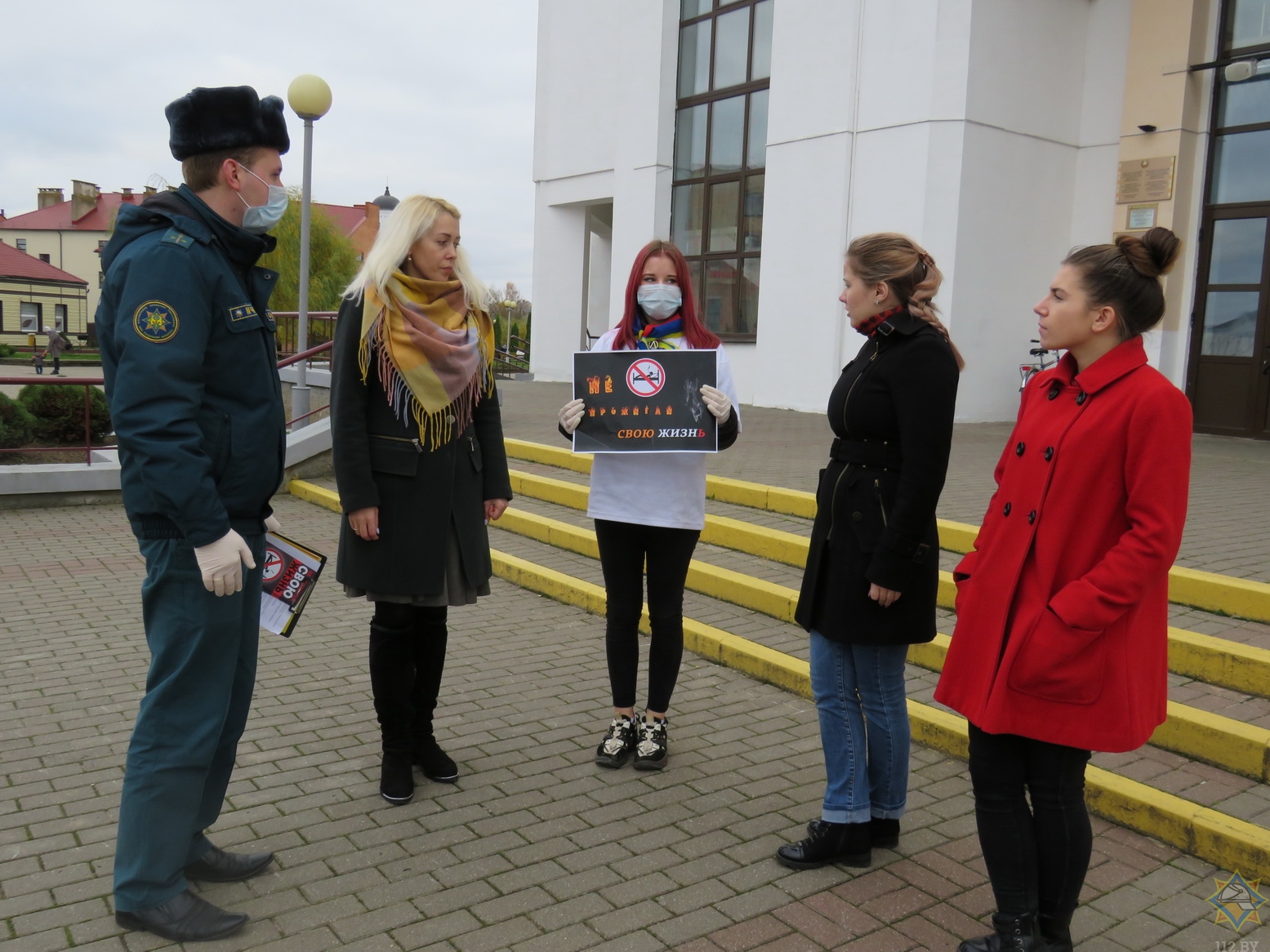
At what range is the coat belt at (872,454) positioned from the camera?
3.10 m

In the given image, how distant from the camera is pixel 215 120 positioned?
110 inches

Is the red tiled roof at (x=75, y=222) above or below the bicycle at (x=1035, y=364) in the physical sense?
above

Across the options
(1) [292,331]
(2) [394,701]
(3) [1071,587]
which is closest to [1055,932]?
(3) [1071,587]

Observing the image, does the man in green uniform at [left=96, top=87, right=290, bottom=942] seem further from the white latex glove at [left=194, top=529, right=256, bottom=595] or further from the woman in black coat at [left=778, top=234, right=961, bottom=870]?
the woman in black coat at [left=778, top=234, right=961, bottom=870]

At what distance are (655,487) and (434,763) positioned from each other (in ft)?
Answer: 4.49

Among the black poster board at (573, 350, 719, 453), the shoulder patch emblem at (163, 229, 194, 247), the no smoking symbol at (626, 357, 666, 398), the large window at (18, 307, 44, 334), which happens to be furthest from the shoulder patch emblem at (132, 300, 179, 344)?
the large window at (18, 307, 44, 334)

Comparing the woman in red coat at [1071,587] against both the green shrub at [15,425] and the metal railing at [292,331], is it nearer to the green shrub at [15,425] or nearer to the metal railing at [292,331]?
the green shrub at [15,425]

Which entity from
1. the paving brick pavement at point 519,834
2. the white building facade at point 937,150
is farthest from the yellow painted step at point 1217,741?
the white building facade at point 937,150

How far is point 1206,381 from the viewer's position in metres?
13.2

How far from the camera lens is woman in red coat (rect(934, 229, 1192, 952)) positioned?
2.36 m

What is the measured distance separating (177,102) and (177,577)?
130cm

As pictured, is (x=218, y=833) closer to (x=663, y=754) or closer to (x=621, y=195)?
(x=663, y=754)

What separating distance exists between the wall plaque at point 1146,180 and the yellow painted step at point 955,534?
801cm

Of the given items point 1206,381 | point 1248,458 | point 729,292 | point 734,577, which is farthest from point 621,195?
point 734,577
